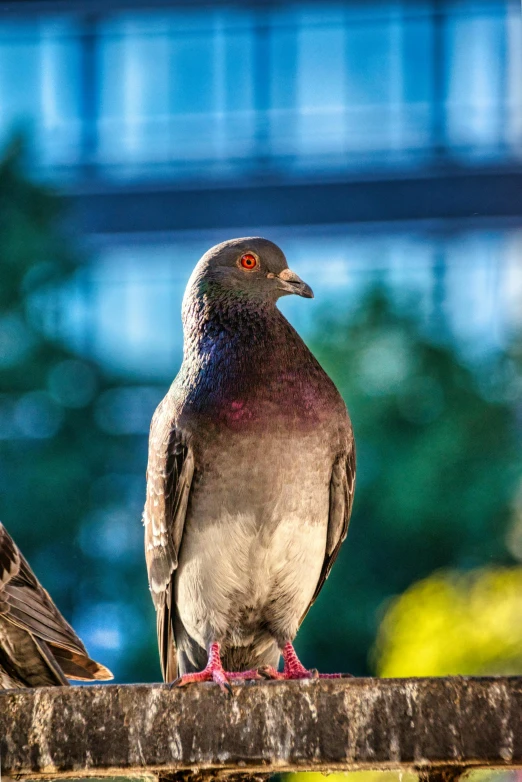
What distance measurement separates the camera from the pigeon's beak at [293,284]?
3.58 m

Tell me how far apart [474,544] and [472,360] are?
2.09 metres

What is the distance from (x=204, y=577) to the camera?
3.53 meters

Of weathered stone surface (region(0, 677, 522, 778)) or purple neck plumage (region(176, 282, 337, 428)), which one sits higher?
purple neck plumage (region(176, 282, 337, 428))

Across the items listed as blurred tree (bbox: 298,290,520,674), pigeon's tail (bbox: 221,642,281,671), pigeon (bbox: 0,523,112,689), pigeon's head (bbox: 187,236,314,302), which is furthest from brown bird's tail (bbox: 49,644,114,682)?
blurred tree (bbox: 298,290,520,674)

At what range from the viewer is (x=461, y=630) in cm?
622

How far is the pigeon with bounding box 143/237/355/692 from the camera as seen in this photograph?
135 inches

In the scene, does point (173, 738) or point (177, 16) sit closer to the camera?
point (173, 738)

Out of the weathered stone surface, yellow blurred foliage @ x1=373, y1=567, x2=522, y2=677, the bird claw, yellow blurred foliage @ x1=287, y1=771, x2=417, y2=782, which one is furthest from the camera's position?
yellow blurred foliage @ x1=373, y1=567, x2=522, y2=677

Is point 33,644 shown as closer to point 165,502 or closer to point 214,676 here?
point 165,502

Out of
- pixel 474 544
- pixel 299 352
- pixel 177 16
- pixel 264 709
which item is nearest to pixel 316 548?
pixel 299 352

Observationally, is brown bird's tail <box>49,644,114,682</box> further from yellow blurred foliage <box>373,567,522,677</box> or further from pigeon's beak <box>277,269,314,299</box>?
yellow blurred foliage <box>373,567,522,677</box>

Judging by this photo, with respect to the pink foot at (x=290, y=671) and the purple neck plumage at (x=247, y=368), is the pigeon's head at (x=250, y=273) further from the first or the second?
the pink foot at (x=290, y=671)

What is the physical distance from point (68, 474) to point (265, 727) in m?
9.31

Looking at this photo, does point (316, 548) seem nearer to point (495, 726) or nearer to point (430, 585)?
A: point (495, 726)
